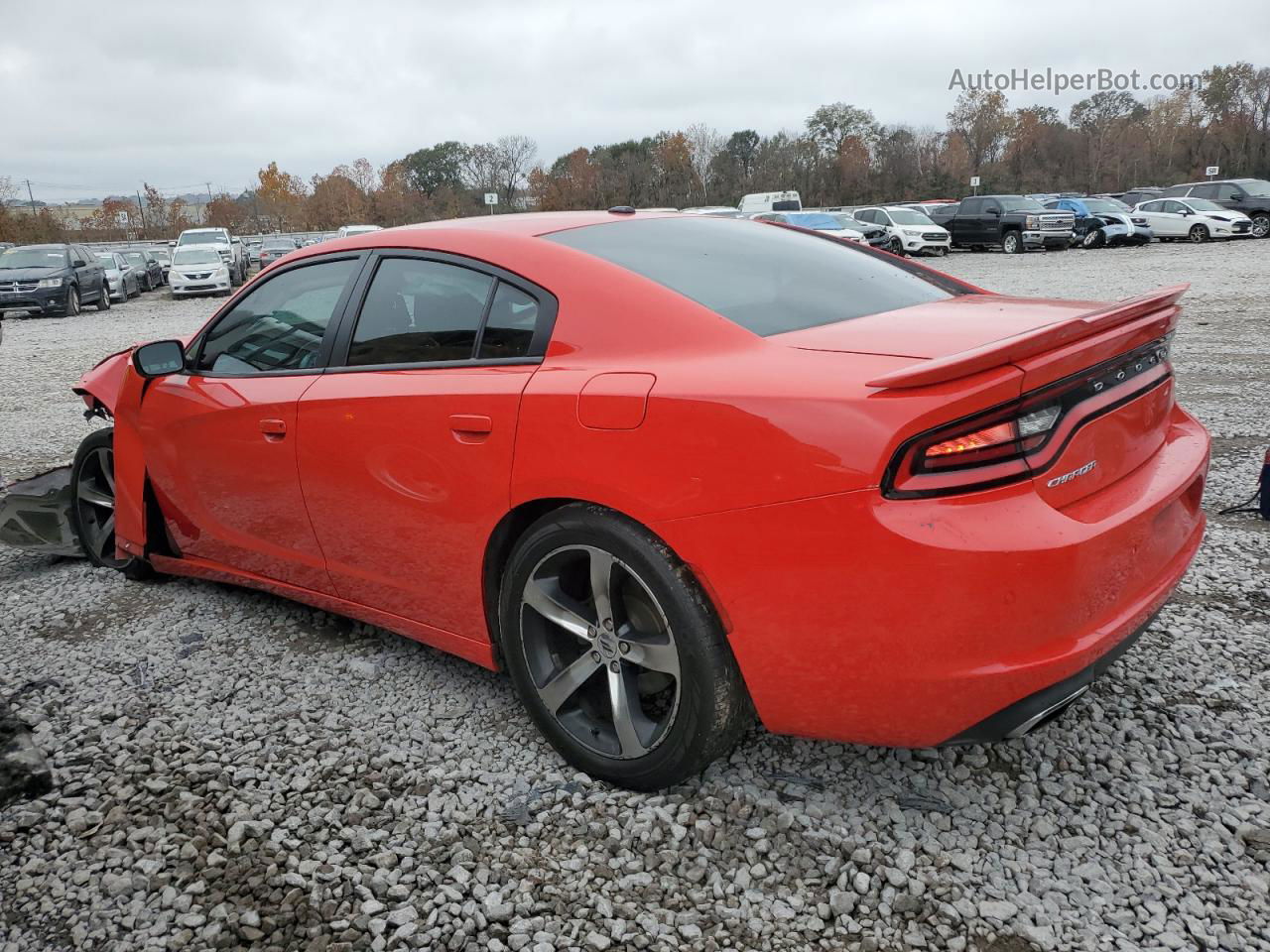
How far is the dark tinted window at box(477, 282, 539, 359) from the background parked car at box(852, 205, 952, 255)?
2717cm

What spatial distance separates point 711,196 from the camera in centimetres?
6419

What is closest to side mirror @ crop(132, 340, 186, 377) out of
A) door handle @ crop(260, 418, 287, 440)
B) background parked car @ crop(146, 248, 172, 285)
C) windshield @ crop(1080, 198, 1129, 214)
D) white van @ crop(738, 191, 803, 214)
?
door handle @ crop(260, 418, 287, 440)

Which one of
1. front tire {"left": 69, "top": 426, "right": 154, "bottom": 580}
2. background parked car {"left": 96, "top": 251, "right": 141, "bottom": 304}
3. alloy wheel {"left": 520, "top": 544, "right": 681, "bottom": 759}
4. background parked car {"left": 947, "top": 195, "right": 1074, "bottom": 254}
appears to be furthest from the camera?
background parked car {"left": 947, "top": 195, "right": 1074, "bottom": 254}

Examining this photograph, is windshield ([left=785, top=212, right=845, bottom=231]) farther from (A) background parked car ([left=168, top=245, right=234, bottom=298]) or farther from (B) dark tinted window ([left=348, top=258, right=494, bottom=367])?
(B) dark tinted window ([left=348, top=258, right=494, bottom=367])

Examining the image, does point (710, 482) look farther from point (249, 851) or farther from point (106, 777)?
point (106, 777)

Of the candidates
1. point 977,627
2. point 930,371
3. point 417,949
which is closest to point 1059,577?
point 977,627

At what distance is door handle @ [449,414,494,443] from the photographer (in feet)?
8.61

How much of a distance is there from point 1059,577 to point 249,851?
2045 mm

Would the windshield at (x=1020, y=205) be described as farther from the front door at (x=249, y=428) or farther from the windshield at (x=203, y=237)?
the front door at (x=249, y=428)

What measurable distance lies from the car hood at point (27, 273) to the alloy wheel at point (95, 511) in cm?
2016

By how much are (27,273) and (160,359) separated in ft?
70.4

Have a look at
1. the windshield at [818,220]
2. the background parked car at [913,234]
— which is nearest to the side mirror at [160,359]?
the windshield at [818,220]

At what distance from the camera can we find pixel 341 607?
3361 millimetres

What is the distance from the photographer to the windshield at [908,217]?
29484 mm
